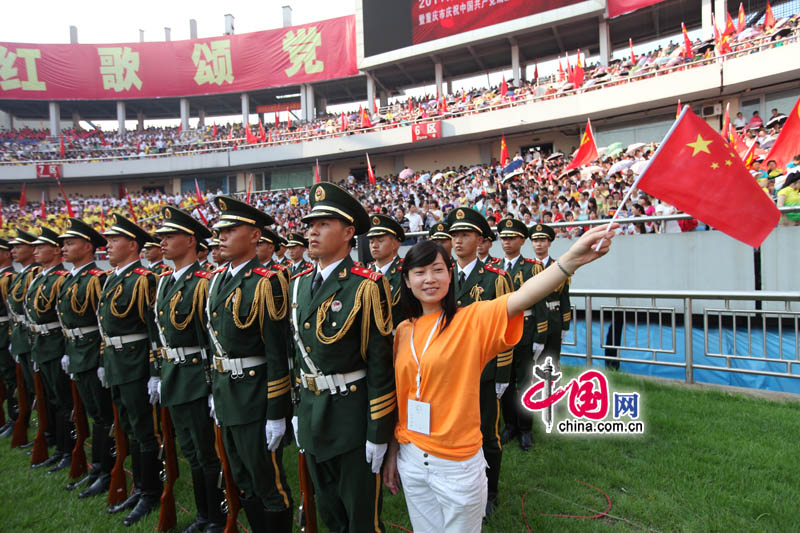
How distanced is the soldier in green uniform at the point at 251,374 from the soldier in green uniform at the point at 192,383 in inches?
15.6

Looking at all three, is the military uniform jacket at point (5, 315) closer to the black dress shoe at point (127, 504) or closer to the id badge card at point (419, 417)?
the black dress shoe at point (127, 504)

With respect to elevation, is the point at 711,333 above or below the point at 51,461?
above

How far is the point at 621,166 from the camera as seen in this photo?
45.5 feet

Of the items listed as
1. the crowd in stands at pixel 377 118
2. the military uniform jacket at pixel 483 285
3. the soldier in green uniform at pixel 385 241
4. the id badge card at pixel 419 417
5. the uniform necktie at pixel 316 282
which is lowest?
the id badge card at pixel 419 417

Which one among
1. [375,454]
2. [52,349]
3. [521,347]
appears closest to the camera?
[375,454]

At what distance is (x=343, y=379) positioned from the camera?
2490 millimetres

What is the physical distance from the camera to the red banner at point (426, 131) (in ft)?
80.8

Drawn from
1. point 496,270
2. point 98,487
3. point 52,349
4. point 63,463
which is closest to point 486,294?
point 496,270

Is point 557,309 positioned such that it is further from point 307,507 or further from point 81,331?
point 81,331

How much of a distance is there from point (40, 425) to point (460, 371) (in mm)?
5421

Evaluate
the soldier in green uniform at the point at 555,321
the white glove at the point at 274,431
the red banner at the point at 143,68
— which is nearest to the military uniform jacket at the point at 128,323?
the white glove at the point at 274,431

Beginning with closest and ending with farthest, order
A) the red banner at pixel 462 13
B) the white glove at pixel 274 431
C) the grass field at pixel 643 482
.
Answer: the white glove at pixel 274 431 → the grass field at pixel 643 482 → the red banner at pixel 462 13

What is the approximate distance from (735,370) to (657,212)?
5.30 metres

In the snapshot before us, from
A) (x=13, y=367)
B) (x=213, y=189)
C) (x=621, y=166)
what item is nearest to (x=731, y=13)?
(x=621, y=166)
